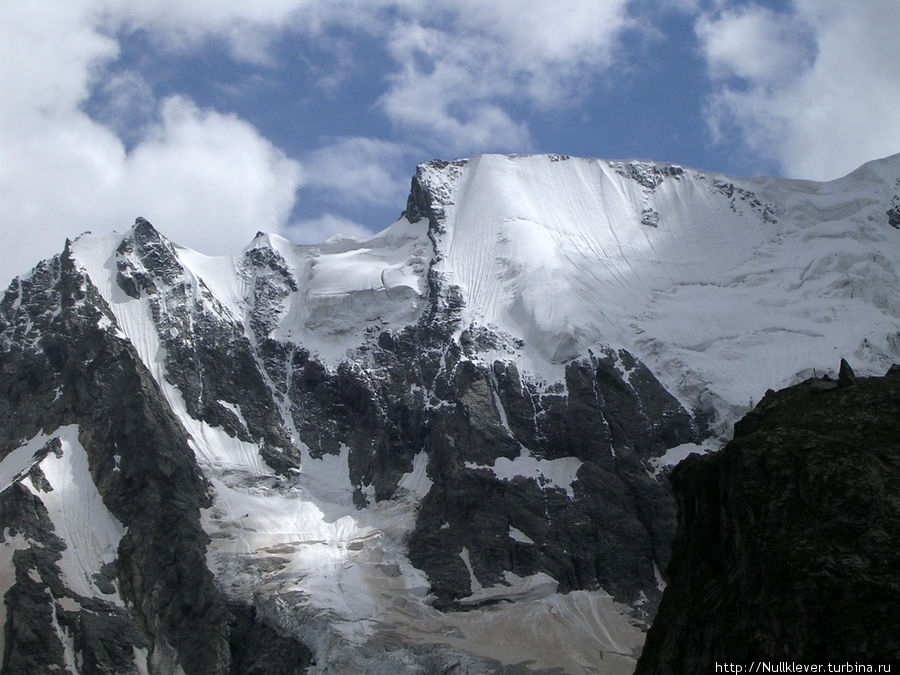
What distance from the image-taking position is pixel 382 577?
509 ft

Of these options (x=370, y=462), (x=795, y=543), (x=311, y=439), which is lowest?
(x=795, y=543)

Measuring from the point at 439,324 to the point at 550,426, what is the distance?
27.1 meters

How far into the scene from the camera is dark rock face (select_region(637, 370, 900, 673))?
56.4 meters

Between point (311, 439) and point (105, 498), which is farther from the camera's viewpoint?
point (311, 439)

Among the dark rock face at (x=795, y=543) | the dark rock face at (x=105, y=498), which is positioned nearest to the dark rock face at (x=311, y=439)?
the dark rock face at (x=105, y=498)

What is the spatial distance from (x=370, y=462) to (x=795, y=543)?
403 feet

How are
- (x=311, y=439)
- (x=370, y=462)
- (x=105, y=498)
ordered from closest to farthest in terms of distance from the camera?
(x=105, y=498) < (x=370, y=462) < (x=311, y=439)

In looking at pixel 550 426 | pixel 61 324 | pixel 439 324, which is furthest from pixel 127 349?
pixel 550 426

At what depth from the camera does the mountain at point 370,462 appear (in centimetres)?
14425

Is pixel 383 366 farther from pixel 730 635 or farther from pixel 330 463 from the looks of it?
pixel 730 635

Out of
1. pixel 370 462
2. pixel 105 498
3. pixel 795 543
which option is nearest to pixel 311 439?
pixel 370 462

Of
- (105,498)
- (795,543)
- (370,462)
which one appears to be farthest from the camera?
A: (370,462)

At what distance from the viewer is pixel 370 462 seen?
18050 centimetres

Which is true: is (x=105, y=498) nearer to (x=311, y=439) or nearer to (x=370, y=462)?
(x=311, y=439)
